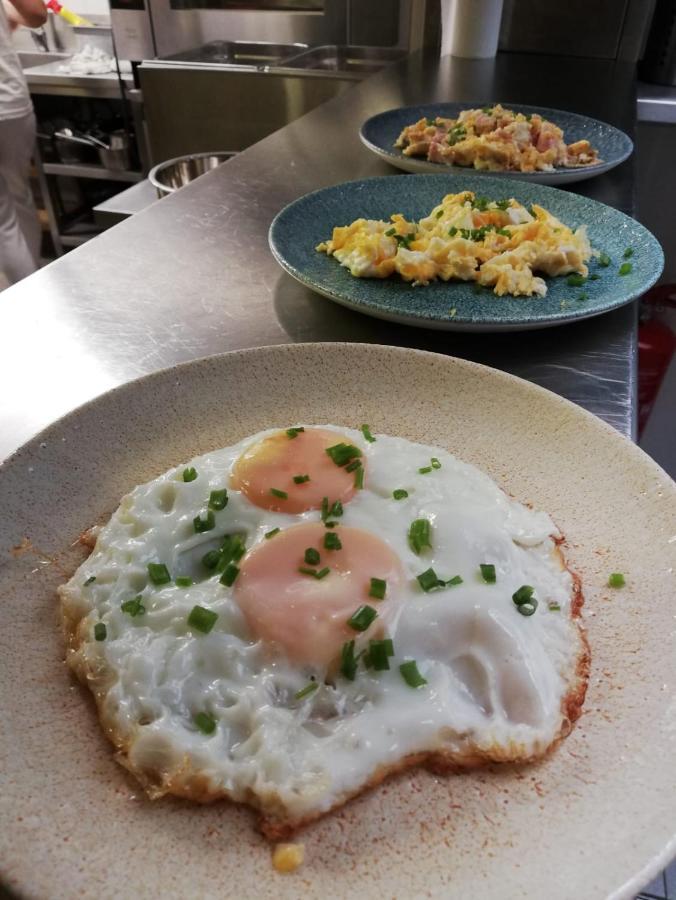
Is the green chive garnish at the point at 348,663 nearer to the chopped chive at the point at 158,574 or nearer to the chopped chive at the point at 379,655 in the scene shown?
the chopped chive at the point at 379,655

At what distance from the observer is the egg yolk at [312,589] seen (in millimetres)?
1026

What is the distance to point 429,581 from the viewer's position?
1092 millimetres

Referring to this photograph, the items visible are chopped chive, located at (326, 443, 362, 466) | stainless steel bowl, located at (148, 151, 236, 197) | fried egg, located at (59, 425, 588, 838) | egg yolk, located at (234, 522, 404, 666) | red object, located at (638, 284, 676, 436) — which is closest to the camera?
fried egg, located at (59, 425, 588, 838)

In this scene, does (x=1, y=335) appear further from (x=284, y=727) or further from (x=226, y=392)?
(x=284, y=727)

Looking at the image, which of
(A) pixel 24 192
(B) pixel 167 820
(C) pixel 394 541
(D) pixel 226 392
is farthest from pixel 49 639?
(A) pixel 24 192

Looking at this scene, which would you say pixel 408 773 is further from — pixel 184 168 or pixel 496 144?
pixel 184 168

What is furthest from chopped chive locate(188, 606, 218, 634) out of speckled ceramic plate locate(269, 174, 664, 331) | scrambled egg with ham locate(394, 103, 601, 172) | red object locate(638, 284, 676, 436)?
red object locate(638, 284, 676, 436)

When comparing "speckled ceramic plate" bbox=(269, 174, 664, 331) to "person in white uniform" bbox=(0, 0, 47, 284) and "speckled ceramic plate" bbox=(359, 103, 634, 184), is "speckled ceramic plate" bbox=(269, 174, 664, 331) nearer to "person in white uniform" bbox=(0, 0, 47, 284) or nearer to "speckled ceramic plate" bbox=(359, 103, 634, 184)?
"speckled ceramic plate" bbox=(359, 103, 634, 184)

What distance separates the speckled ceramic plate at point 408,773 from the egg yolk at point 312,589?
0.23 m

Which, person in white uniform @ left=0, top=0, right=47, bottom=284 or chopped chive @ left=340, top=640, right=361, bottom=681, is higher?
chopped chive @ left=340, top=640, right=361, bottom=681

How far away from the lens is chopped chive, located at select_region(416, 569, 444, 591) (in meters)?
1.09

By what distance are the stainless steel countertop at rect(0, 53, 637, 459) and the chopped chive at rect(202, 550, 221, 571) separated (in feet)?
1.87

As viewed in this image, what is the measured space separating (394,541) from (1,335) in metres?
1.29

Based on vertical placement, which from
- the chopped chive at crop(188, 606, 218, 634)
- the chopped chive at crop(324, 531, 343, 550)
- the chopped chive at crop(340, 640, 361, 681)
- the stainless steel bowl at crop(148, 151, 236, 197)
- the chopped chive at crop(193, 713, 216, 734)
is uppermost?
the chopped chive at crop(324, 531, 343, 550)
